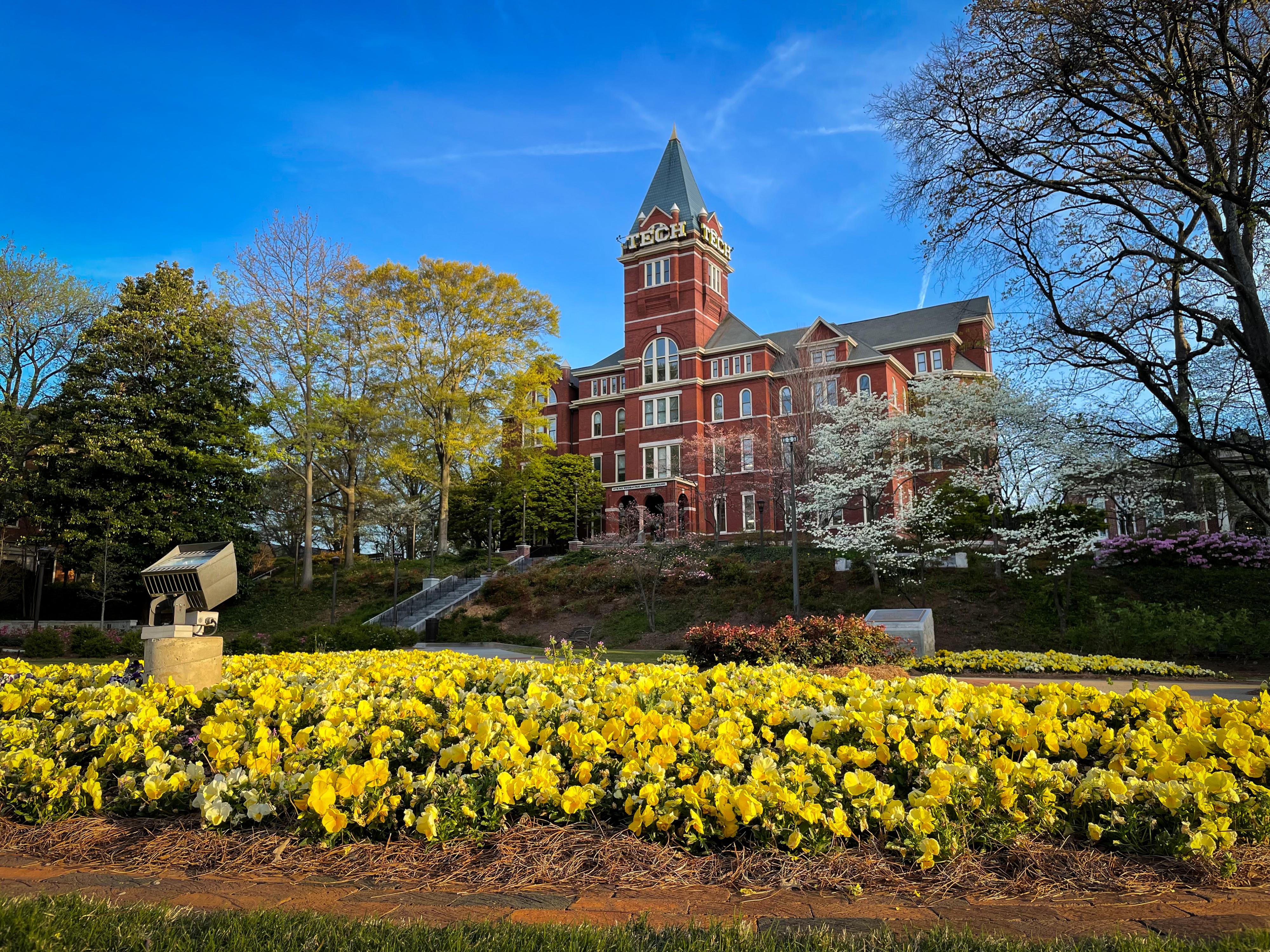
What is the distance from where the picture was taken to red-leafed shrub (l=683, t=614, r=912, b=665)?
1039cm

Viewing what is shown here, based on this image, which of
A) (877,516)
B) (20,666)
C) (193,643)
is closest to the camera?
(193,643)

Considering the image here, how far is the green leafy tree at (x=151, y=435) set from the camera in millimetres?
27328

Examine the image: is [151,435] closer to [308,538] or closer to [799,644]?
[308,538]

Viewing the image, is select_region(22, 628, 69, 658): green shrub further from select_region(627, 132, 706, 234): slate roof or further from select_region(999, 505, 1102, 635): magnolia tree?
select_region(627, 132, 706, 234): slate roof

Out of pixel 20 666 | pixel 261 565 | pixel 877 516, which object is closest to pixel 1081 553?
pixel 877 516

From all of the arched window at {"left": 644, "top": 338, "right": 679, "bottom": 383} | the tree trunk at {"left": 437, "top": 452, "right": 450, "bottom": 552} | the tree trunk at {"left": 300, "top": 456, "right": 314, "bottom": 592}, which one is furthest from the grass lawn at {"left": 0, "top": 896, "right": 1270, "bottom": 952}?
the arched window at {"left": 644, "top": 338, "right": 679, "bottom": 383}

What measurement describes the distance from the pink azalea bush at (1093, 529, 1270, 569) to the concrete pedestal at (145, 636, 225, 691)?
23.6 m

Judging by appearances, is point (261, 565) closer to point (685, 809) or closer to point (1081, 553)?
point (1081, 553)

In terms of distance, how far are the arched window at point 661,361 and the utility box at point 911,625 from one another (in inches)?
1351

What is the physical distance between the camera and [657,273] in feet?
163

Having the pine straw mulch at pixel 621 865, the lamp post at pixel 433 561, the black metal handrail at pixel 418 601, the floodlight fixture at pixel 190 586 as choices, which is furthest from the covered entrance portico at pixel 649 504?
the pine straw mulch at pixel 621 865

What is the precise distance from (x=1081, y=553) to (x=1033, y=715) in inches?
822

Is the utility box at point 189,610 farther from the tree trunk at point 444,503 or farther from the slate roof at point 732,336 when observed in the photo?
the slate roof at point 732,336

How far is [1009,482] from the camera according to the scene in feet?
76.9
